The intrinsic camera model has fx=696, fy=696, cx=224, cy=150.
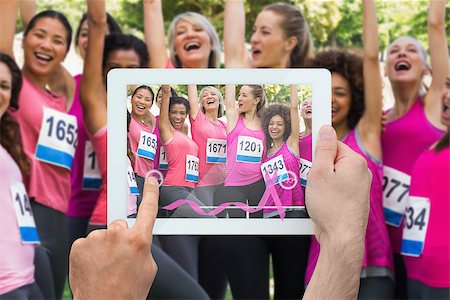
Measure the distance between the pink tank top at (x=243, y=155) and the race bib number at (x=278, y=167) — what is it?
0.01 meters

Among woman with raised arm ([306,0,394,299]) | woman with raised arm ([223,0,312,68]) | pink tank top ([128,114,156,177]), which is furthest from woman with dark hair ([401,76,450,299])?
pink tank top ([128,114,156,177])

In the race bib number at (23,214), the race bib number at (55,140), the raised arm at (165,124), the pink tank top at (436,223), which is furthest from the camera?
the race bib number at (55,140)

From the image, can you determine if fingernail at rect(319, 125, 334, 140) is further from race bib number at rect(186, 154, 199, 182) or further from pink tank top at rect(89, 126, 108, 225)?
pink tank top at rect(89, 126, 108, 225)

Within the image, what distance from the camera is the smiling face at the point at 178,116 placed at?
1138mm

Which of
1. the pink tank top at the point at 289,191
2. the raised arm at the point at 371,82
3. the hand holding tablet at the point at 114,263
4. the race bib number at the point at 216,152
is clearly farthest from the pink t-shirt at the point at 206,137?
the raised arm at the point at 371,82

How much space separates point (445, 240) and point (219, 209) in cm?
178

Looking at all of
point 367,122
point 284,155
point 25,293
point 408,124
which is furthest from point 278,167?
point 408,124

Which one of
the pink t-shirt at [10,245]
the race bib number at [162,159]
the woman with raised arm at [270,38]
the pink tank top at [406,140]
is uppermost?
the woman with raised arm at [270,38]

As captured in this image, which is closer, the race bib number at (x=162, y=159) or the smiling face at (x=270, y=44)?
the race bib number at (x=162, y=159)

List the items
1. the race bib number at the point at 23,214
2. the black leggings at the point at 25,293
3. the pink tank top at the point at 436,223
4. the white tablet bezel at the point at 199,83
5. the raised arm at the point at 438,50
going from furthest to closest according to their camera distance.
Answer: the raised arm at the point at 438,50, the pink tank top at the point at 436,223, the race bib number at the point at 23,214, the black leggings at the point at 25,293, the white tablet bezel at the point at 199,83

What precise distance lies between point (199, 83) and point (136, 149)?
0.14m

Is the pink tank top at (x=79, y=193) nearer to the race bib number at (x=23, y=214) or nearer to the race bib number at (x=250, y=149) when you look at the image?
the race bib number at (x=23, y=214)

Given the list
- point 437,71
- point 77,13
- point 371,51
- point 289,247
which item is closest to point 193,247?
point 289,247

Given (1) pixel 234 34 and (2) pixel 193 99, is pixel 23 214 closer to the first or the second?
(1) pixel 234 34
